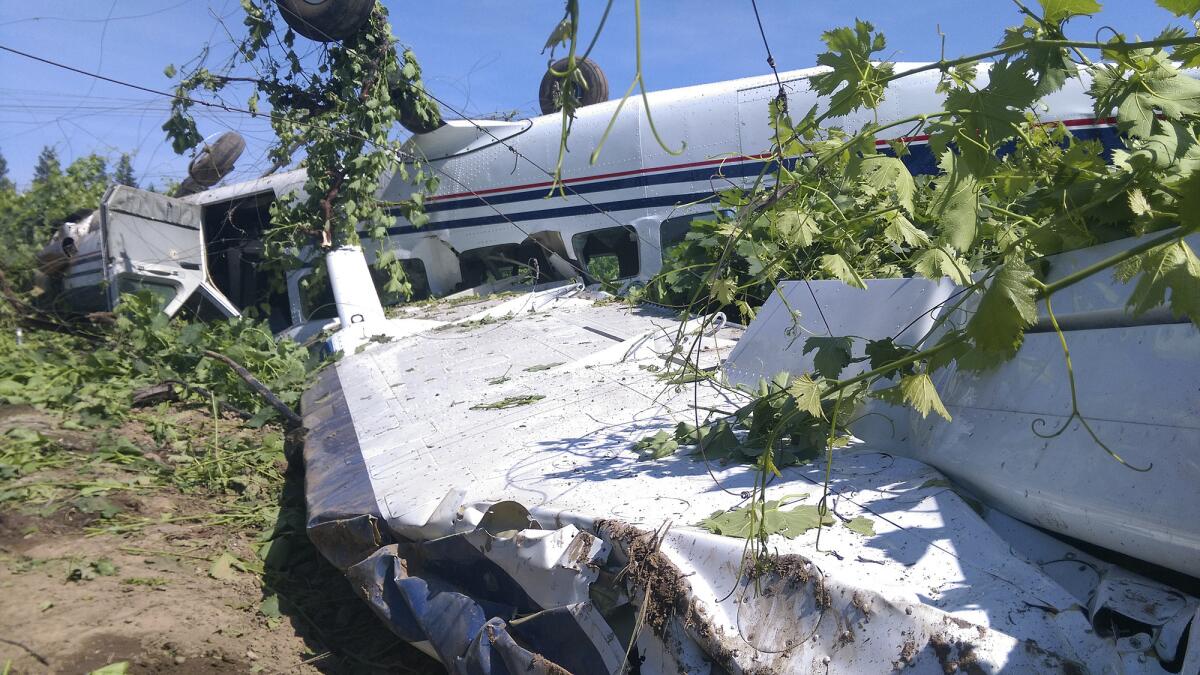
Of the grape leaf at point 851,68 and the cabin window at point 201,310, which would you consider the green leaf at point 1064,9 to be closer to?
the grape leaf at point 851,68

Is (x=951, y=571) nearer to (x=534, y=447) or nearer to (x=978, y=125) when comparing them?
(x=978, y=125)

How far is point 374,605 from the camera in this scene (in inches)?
102

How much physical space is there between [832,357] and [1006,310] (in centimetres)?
67

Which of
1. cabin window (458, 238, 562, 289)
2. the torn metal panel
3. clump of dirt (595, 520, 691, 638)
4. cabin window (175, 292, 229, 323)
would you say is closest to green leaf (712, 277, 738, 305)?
the torn metal panel

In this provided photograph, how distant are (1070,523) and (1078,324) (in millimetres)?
440

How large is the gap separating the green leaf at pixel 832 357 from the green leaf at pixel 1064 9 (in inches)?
38.4

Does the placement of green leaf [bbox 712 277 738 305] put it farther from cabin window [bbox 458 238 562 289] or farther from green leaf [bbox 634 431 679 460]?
cabin window [bbox 458 238 562 289]

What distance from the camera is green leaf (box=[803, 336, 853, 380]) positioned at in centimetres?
222

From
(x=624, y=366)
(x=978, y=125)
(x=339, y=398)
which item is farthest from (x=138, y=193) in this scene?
(x=978, y=125)

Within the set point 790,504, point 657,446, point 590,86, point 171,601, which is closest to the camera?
point 790,504

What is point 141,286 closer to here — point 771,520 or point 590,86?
point 590,86

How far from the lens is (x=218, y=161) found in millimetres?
10430

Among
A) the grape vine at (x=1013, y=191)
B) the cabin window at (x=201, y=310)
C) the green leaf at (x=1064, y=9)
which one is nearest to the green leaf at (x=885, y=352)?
the grape vine at (x=1013, y=191)

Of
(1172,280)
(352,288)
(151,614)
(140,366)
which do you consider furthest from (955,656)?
(352,288)
